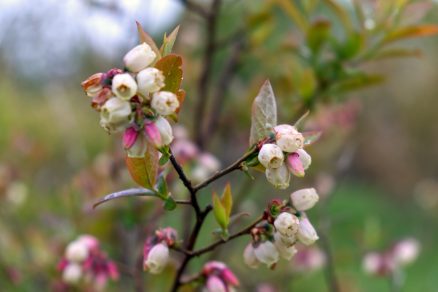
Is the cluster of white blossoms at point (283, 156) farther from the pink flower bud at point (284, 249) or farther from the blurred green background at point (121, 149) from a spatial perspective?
the blurred green background at point (121, 149)

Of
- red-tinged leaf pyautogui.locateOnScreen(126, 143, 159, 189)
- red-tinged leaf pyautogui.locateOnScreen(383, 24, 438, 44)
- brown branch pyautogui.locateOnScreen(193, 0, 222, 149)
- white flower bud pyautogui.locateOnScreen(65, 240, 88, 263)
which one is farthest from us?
brown branch pyautogui.locateOnScreen(193, 0, 222, 149)

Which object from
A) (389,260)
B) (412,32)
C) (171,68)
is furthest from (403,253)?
(171,68)

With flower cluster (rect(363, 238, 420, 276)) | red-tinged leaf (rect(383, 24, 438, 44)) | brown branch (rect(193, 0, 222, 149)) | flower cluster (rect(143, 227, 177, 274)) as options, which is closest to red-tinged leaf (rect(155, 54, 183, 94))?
flower cluster (rect(143, 227, 177, 274))

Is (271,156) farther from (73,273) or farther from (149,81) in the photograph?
(73,273)

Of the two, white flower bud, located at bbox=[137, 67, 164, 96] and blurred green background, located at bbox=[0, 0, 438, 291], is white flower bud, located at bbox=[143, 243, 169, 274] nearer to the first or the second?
white flower bud, located at bbox=[137, 67, 164, 96]

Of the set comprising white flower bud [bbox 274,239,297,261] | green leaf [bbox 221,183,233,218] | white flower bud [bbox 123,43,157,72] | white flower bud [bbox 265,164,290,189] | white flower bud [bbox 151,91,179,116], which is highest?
white flower bud [bbox 123,43,157,72]

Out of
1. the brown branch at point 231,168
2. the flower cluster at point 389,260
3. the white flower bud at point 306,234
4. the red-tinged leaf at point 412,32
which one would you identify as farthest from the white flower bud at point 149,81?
the flower cluster at point 389,260
